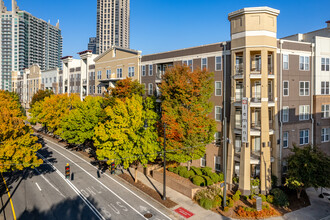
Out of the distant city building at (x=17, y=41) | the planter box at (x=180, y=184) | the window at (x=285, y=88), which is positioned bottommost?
the planter box at (x=180, y=184)

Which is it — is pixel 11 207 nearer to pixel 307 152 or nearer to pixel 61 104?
pixel 61 104

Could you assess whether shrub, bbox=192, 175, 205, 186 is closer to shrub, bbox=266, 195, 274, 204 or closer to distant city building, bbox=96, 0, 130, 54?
shrub, bbox=266, 195, 274, 204

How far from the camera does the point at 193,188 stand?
78.2 feet

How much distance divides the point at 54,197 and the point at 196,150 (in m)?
15.7

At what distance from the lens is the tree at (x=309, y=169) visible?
71.8 ft

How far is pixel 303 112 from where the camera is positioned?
29312 millimetres

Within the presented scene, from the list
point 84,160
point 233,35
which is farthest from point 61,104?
point 233,35

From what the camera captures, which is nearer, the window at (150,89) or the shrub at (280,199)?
the shrub at (280,199)

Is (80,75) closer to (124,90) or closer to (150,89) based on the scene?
(150,89)

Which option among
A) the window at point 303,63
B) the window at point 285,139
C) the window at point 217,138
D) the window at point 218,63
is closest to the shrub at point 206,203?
the window at point 217,138

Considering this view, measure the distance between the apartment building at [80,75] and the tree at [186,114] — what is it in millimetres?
32664

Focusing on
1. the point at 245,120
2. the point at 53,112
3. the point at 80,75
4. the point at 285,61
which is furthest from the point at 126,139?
the point at 80,75

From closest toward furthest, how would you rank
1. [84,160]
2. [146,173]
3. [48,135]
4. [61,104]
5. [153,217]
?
[153,217] → [146,173] → [84,160] → [61,104] → [48,135]

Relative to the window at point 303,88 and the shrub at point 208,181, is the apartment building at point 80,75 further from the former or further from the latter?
the window at point 303,88
